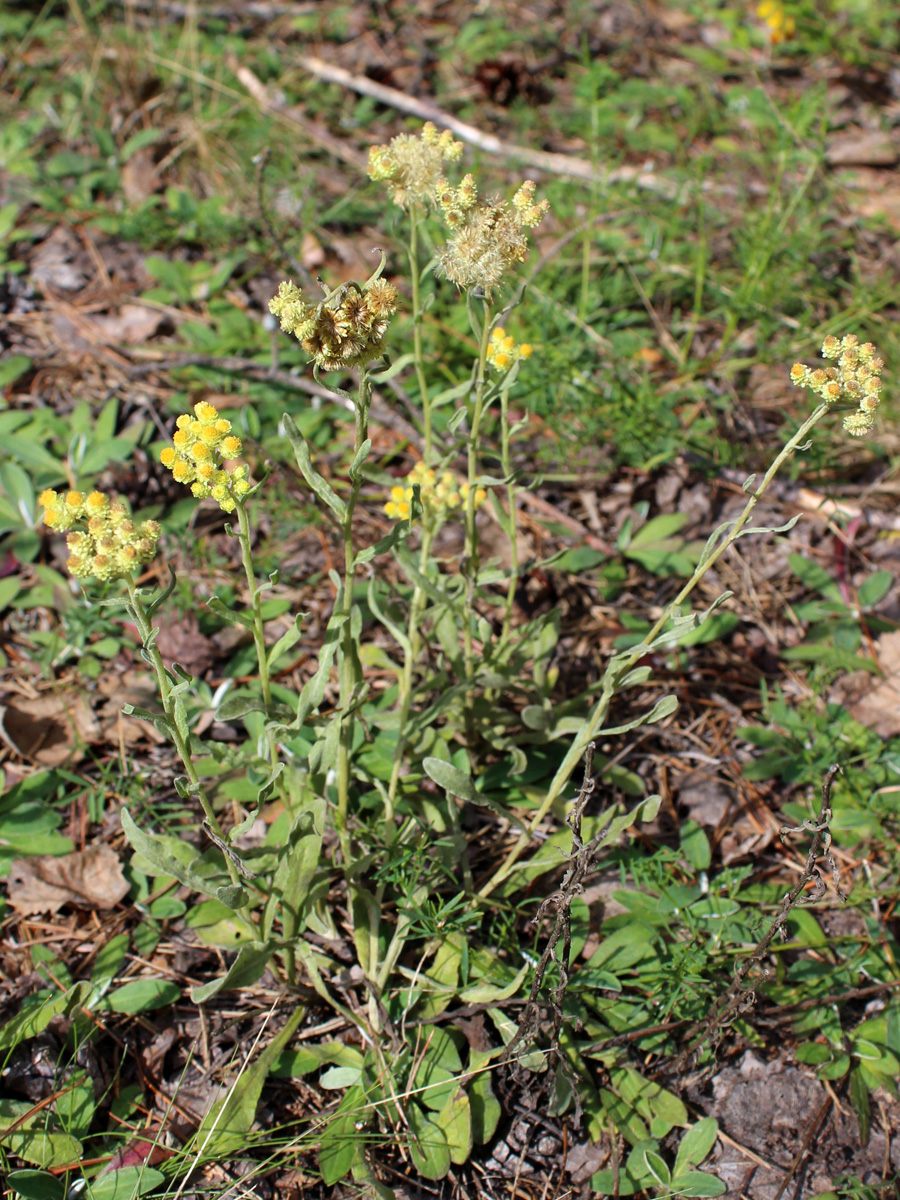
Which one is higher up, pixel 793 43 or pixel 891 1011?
pixel 793 43

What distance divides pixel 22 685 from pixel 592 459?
205cm

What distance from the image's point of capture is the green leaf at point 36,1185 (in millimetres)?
1712

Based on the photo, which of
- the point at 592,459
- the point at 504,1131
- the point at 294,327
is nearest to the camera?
the point at 294,327

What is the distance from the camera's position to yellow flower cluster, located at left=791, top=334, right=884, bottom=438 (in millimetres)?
1439

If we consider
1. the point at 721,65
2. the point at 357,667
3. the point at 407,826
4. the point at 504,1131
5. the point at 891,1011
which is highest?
the point at 721,65

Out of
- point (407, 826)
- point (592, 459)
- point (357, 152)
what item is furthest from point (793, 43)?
point (407, 826)

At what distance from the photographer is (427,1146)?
71.2 inches

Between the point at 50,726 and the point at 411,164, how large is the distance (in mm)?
1822

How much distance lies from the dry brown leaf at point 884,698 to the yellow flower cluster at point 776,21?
11.9 feet

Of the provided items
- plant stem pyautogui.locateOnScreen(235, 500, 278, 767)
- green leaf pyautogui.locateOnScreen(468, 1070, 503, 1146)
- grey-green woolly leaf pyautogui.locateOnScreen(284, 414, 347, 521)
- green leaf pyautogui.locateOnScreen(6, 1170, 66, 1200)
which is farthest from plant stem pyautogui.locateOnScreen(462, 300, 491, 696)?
green leaf pyautogui.locateOnScreen(6, 1170, 66, 1200)

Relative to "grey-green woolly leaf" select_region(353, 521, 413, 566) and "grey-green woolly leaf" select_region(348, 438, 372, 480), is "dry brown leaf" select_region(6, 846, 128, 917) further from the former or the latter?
"grey-green woolly leaf" select_region(348, 438, 372, 480)

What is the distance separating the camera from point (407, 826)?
6.95ft

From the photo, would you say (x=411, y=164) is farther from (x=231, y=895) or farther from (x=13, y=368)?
(x=13, y=368)

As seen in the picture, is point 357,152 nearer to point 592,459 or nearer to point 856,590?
point 592,459
